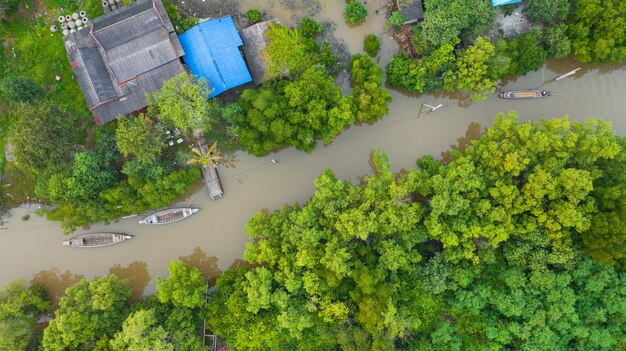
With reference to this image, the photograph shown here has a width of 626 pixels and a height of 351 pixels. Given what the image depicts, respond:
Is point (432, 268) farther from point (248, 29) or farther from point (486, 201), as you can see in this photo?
point (248, 29)

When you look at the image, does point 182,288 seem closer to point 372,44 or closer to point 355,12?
point 372,44

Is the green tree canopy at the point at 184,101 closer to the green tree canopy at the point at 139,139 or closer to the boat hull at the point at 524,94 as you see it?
the green tree canopy at the point at 139,139

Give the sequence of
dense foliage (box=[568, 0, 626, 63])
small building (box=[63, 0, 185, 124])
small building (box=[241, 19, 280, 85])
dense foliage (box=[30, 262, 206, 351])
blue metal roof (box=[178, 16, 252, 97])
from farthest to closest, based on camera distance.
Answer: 1. small building (box=[241, 19, 280, 85])
2. blue metal roof (box=[178, 16, 252, 97])
3. small building (box=[63, 0, 185, 124])
4. dense foliage (box=[568, 0, 626, 63])
5. dense foliage (box=[30, 262, 206, 351])

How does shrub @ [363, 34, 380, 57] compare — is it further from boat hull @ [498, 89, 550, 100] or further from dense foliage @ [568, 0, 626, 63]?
dense foliage @ [568, 0, 626, 63]

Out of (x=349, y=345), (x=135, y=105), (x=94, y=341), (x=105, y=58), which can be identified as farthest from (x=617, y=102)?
(x=94, y=341)

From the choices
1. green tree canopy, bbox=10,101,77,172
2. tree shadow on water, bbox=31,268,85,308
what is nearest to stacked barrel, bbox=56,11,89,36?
green tree canopy, bbox=10,101,77,172

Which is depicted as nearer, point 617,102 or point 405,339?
point 405,339

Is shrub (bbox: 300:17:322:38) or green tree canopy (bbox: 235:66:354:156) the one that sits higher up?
shrub (bbox: 300:17:322:38)
